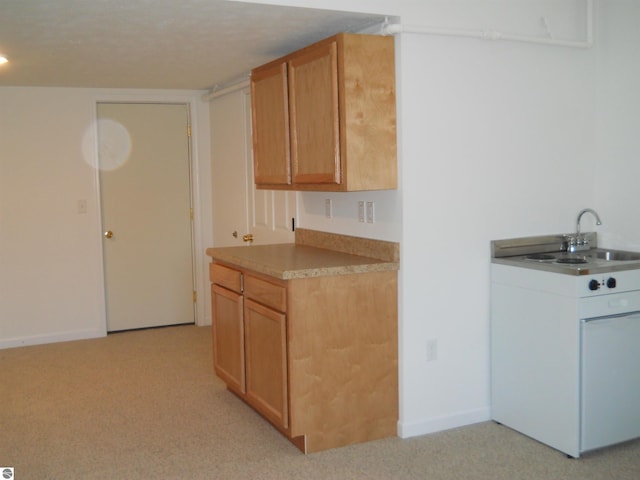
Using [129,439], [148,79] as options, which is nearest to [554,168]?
[129,439]

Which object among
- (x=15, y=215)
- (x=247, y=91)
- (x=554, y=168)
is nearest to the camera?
(x=554, y=168)

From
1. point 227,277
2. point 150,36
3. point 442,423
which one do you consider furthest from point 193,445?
point 150,36

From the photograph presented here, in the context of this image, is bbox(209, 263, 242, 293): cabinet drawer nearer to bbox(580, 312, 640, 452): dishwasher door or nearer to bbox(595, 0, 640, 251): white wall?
bbox(580, 312, 640, 452): dishwasher door

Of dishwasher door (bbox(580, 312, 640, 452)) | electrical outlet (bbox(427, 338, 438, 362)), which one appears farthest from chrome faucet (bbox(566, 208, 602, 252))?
electrical outlet (bbox(427, 338, 438, 362))

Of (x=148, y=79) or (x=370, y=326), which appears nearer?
(x=370, y=326)

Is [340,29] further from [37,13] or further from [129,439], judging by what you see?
[129,439]

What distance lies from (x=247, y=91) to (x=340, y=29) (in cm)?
166

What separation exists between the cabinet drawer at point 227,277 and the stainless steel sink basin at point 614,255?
1935 mm

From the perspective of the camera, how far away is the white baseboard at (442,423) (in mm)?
3600

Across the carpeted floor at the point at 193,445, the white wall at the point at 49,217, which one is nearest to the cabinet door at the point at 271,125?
the carpeted floor at the point at 193,445

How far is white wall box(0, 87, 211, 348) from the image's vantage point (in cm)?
560

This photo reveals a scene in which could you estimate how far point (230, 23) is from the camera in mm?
3549

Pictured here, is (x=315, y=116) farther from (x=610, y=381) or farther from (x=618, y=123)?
(x=610, y=381)

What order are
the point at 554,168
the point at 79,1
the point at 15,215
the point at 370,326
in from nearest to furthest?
the point at 79,1 → the point at 370,326 → the point at 554,168 → the point at 15,215
